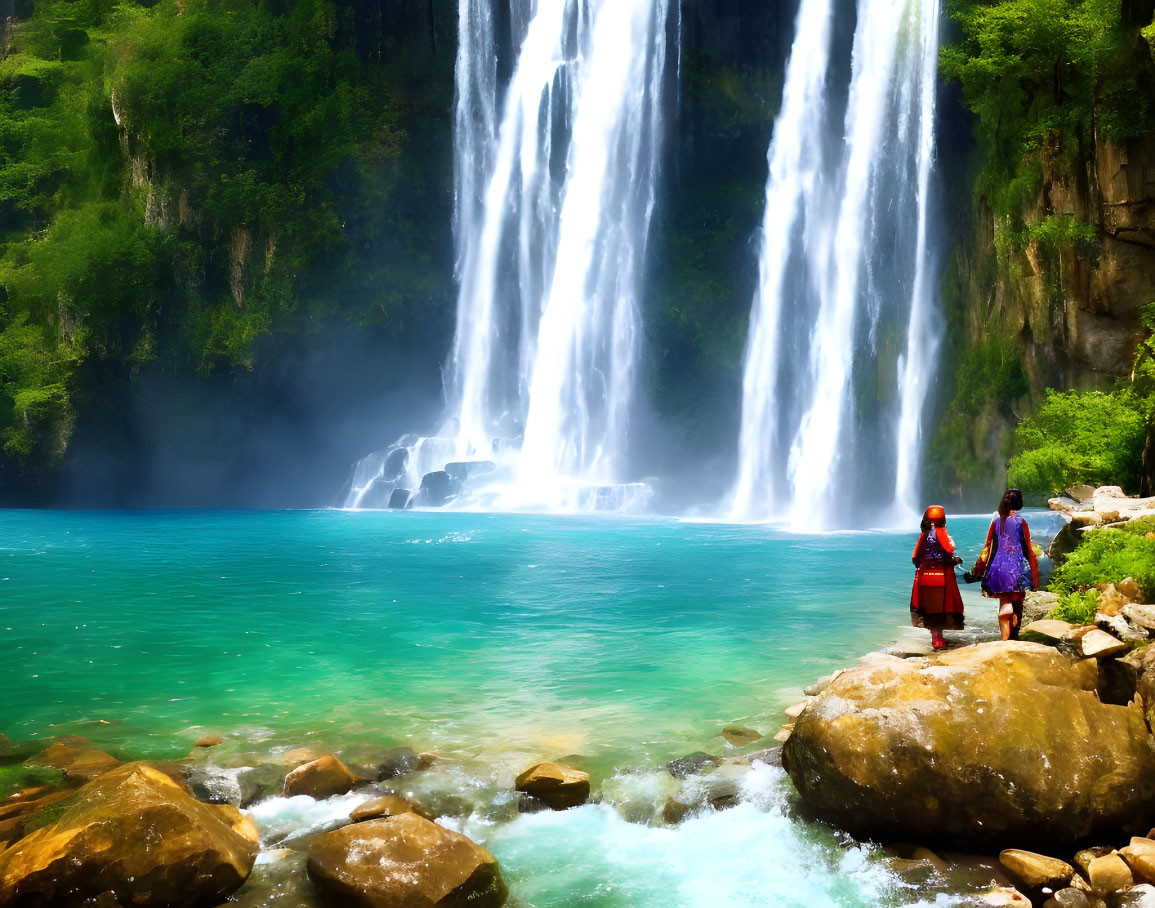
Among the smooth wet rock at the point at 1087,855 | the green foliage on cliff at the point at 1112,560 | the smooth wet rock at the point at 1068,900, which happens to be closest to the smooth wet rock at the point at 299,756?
the smooth wet rock at the point at 1068,900

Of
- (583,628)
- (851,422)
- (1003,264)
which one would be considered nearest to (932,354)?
(851,422)

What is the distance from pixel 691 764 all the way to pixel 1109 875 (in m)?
2.75

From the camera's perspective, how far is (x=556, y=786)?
6.34m

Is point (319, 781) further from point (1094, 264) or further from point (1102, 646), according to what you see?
point (1094, 264)

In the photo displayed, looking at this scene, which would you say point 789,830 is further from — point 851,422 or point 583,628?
point 851,422

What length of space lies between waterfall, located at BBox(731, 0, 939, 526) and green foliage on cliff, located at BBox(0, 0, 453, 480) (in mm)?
14438

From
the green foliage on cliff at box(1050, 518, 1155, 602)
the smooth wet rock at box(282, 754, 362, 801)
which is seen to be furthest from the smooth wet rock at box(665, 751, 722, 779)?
the green foliage on cliff at box(1050, 518, 1155, 602)

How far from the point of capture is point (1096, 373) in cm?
1945

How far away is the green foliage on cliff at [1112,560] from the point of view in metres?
7.86

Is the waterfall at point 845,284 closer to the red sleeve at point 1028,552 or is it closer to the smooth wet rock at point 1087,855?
the red sleeve at point 1028,552

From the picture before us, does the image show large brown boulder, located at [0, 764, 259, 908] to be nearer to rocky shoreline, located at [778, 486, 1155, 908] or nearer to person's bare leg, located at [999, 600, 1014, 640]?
rocky shoreline, located at [778, 486, 1155, 908]

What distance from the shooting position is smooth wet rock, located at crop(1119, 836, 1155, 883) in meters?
4.75

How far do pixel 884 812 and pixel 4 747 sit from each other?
6464mm

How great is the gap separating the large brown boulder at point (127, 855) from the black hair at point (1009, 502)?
236 inches
